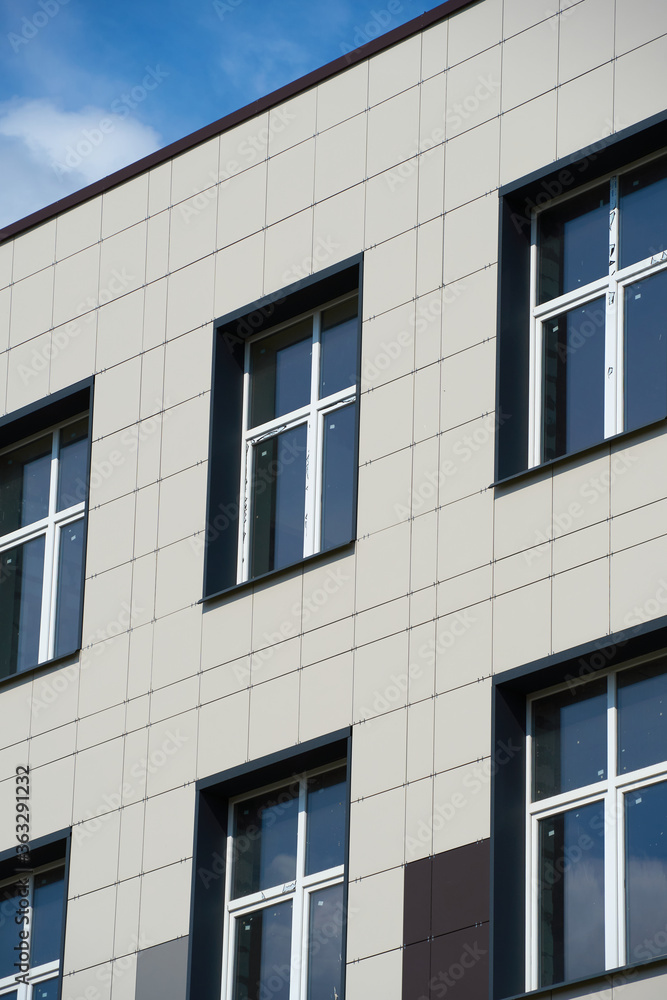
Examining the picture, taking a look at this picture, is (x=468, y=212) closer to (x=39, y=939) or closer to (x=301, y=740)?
(x=301, y=740)

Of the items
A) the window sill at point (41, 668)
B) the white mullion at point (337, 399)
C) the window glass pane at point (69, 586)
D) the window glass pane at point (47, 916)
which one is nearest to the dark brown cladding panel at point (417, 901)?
the window glass pane at point (47, 916)

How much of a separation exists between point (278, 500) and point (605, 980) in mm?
5920

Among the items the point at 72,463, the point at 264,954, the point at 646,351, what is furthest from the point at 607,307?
the point at 72,463

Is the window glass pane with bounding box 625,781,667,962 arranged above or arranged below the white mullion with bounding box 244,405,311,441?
below

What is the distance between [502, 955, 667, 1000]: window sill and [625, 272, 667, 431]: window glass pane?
161 inches

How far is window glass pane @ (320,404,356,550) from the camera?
17.4 meters

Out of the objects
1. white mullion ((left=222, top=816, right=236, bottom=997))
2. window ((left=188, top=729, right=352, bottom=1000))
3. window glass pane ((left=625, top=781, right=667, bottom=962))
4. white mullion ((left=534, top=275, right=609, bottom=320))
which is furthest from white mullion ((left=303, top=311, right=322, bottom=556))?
window glass pane ((left=625, top=781, right=667, bottom=962))

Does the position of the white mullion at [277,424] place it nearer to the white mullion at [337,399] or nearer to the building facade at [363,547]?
the building facade at [363,547]

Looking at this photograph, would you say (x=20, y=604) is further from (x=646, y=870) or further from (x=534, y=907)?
(x=646, y=870)

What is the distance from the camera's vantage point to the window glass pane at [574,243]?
53.9 ft

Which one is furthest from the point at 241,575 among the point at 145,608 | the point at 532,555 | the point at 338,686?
the point at 532,555

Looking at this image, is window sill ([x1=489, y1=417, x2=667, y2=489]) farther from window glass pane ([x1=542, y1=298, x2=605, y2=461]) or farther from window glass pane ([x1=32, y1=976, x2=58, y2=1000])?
window glass pane ([x1=32, y1=976, x2=58, y2=1000])

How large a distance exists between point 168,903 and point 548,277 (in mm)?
5870

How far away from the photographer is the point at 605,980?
13.6 m
